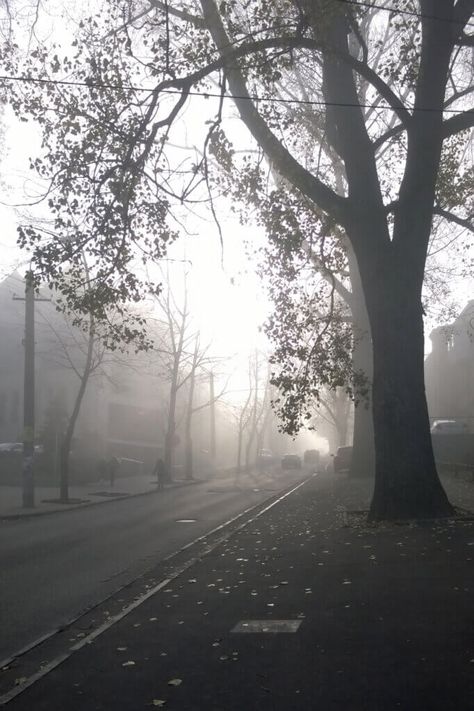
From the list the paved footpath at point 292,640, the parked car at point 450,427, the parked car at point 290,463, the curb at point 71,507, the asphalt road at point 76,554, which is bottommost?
the asphalt road at point 76,554

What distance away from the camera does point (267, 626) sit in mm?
6977

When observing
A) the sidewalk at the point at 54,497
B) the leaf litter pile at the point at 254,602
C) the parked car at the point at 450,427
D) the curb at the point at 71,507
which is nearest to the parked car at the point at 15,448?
the sidewalk at the point at 54,497

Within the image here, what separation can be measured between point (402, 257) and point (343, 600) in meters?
8.13

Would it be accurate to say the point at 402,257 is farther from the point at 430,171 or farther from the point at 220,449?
the point at 220,449

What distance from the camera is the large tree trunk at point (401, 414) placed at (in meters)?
14.0

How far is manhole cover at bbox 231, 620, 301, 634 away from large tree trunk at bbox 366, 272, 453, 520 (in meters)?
7.14

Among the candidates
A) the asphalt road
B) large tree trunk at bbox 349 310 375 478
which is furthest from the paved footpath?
large tree trunk at bbox 349 310 375 478

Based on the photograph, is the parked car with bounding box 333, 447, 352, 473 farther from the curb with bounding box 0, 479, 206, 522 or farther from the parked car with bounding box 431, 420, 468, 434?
the curb with bounding box 0, 479, 206, 522

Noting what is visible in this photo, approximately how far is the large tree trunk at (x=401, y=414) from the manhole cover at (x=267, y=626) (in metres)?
7.14

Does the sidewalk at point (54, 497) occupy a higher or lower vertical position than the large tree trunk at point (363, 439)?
lower

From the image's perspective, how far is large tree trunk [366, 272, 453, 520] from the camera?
13961mm

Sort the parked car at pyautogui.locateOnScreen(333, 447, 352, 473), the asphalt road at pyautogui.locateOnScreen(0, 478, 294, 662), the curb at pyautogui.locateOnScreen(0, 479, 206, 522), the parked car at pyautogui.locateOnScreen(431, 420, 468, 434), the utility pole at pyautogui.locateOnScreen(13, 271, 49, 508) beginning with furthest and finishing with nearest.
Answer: the parked car at pyautogui.locateOnScreen(333, 447, 352, 473)
the parked car at pyautogui.locateOnScreen(431, 420, 468, 434)
the utility pole at pyautogui.locateOnScreen(13, 271, 49, 508)
the curb at pyautogui.locateOnScreen(0, 479, 206, 522)
the asphalt road at pyautogui.locateOnScreen(0, 478, 294, 662)

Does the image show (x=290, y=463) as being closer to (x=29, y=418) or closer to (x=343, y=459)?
(x=343, y=459)

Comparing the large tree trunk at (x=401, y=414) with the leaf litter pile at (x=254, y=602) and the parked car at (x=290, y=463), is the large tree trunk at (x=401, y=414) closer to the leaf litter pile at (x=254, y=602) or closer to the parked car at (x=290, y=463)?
the leaf litter pile at (x=254, y=602)
